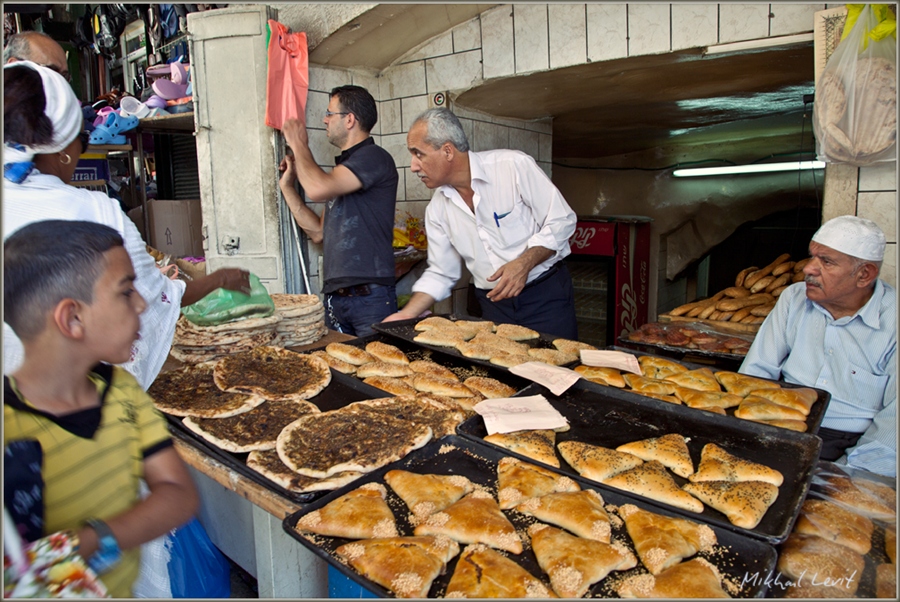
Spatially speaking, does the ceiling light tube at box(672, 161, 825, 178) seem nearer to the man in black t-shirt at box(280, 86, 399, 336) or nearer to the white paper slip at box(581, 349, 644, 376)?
the man in black t-shirt at box(280, 86, 399, 336)

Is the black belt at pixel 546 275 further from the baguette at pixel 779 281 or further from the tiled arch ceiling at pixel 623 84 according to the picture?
the baguette at pixel 779 281

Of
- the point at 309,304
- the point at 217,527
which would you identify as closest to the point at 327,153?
the point at 309,304

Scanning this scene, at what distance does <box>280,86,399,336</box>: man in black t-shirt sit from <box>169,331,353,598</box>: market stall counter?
44 cm

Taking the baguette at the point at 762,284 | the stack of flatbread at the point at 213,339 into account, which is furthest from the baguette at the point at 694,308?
the stack of flatbread at the point at 213,339

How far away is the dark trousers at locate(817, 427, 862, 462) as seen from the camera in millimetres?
2379

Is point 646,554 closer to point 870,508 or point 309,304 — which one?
point 870,508

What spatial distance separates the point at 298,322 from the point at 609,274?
4277 mm

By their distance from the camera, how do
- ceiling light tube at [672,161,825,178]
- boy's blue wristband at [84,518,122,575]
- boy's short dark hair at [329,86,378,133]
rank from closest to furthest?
boy's blue wristband at [84,518,122,575] → boy's short dark hair at [329,86,378,133] → ceiling light tube at [672,161,825,178]

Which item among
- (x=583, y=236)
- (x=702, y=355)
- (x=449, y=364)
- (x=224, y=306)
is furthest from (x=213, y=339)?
(x=583, y=236)

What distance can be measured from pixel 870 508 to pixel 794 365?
1.25 meters

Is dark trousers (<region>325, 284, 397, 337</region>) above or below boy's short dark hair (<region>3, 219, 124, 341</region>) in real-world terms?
below

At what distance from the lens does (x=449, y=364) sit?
2.68m

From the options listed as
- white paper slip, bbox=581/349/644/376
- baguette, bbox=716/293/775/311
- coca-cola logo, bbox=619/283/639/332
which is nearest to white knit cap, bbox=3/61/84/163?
white paper slip, bbox=581/349/644/376

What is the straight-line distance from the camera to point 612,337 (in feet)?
21.0
